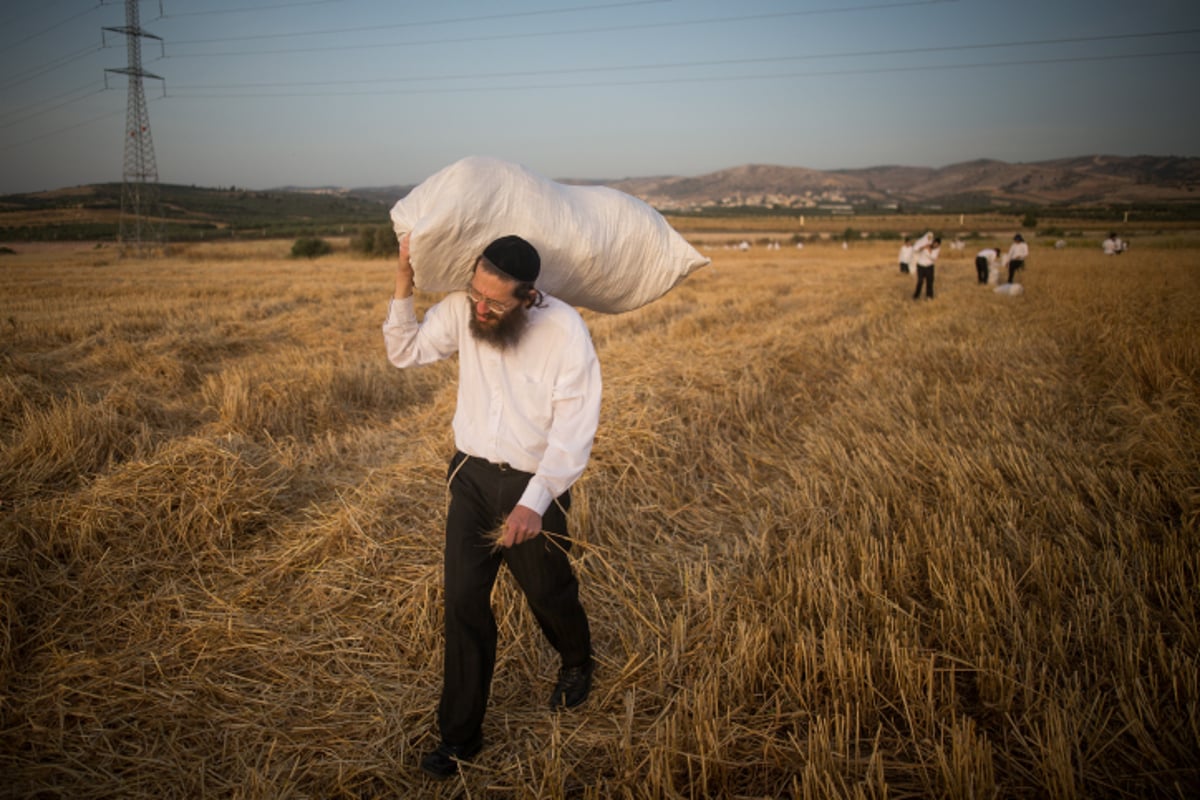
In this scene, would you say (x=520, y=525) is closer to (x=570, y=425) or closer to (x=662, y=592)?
(x=570, y=425)

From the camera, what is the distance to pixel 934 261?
588 inches

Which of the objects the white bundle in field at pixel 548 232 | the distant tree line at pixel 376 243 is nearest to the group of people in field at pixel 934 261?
the white bundle in field at pixel 548 232

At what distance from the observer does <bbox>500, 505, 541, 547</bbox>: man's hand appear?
6.88 feet

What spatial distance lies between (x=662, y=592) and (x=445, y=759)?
4.90 feet

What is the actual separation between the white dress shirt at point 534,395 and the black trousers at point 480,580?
119 millimetres

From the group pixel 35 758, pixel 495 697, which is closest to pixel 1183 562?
pixel 495 697

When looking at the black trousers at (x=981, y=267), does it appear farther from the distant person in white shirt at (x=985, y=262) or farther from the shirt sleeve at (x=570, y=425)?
the shirt sleeve at (x=570, y=425)

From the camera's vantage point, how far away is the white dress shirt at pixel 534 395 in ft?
7.17

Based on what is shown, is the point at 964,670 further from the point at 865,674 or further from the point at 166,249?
the point at 166,249

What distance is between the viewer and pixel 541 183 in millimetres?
2471

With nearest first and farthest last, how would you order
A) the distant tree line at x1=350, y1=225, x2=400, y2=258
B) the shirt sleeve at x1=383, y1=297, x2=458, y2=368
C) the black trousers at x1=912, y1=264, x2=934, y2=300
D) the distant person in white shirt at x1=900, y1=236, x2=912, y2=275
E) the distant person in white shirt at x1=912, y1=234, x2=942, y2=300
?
the shirt sleeve at x1=383, y1=297, x2=458, y2=368 < the distant person in white shirt at x1=912, y1=234, x2=942, y2=300 < the black trousers at x1=912, y1=264, x2=934, y2=300 < the distant person in white shirt at x1=900, y1=236, x2=912, y2=275 < the distant tree line at x1=350, y1=225, x2=400, y2=258

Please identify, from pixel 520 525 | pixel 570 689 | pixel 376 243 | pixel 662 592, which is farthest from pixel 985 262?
pixel 376 243

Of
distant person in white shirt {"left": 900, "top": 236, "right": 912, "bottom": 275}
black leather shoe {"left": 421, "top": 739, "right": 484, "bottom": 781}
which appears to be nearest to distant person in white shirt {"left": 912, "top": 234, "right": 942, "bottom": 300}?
distant person in white shirt {"left": 900, "top": 236, "right": 912, "bottom": 275}

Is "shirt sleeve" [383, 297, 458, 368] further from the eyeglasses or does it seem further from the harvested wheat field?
the harvested wheat field
